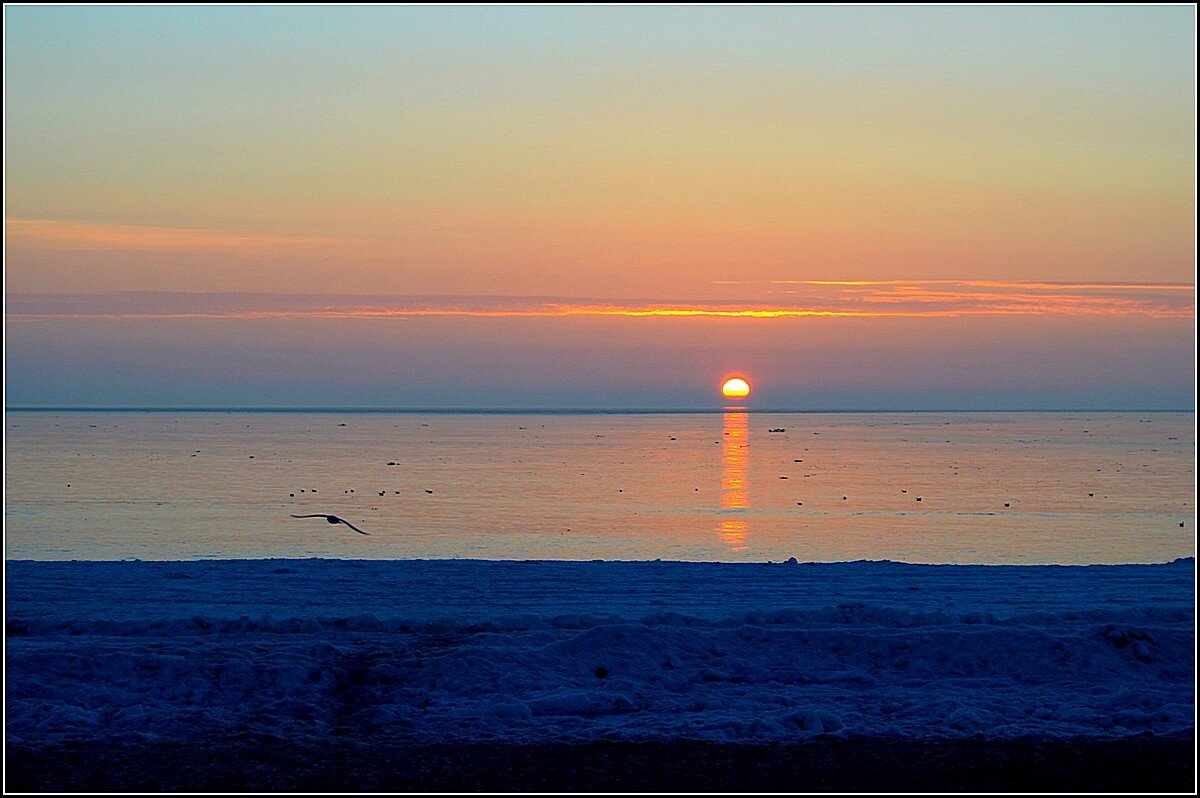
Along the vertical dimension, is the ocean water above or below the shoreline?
below

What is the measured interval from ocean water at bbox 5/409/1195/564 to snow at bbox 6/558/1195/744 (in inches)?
506

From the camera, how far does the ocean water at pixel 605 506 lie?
33.3 meters

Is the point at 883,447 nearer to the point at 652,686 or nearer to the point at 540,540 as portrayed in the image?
the point at 540,540

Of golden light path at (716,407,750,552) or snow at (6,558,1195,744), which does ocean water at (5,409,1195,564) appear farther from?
snow at (6,558,1195,744)

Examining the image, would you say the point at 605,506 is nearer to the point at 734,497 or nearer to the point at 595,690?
the point at 734,497

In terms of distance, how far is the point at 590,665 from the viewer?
1400cm

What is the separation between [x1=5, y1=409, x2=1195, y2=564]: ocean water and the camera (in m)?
33.3

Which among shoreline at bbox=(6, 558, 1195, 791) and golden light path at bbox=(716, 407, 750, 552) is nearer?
shoreline at bbox=(6, 558, 1195, 791)

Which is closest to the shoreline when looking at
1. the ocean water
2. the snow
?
the snow

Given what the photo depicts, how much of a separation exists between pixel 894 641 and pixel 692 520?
1072 inches

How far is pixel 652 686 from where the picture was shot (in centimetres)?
1356

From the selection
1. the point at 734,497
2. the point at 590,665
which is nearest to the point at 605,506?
the point at 734,497

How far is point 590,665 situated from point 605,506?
109 feet

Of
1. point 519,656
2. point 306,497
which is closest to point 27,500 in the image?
point 306,497
